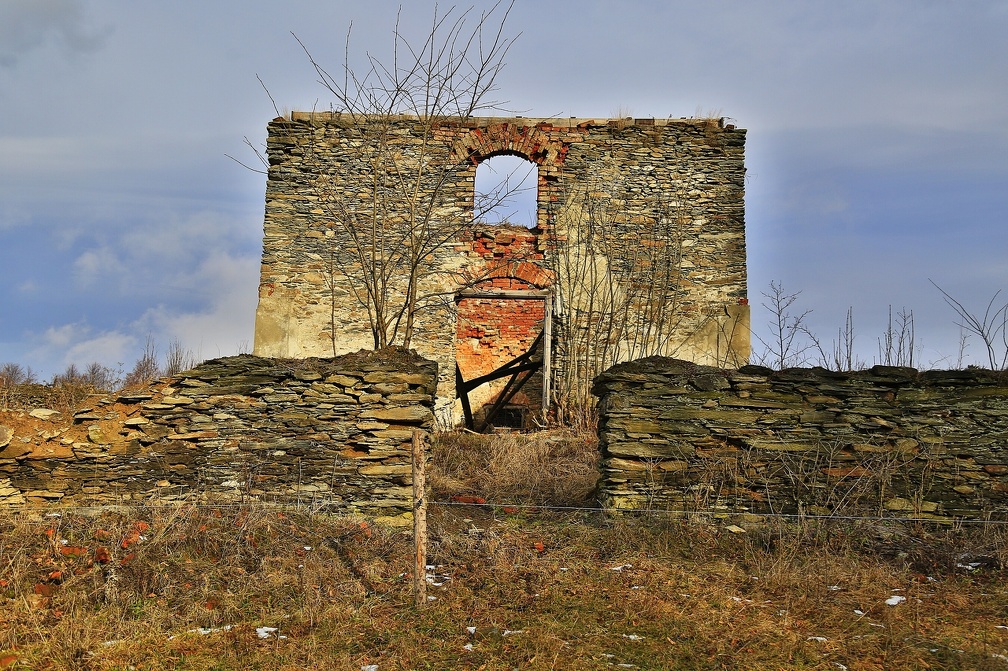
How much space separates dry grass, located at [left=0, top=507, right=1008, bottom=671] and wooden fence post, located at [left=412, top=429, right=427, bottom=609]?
0.43ft

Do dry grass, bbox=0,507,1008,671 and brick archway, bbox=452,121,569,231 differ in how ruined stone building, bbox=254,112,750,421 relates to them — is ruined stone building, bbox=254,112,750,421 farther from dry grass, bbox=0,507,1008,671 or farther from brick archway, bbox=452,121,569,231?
dry grass, bbox=0,507,1008,671

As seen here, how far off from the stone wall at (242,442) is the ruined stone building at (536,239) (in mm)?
4661

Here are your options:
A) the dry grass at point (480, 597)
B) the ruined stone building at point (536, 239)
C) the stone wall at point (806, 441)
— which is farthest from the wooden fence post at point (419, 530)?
the ruined stone building at point (536, 239)

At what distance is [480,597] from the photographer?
17.3ft

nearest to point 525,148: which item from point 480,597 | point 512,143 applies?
point 512,143

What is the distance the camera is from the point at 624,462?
7.23m

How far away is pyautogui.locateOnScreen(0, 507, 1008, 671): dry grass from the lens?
447 centimetres

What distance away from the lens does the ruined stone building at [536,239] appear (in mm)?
12164

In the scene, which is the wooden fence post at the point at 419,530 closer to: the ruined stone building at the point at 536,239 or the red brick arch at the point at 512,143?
the ruined stone building at the point at 536,239

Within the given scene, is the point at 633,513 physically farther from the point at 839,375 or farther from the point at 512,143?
the point at 512,143

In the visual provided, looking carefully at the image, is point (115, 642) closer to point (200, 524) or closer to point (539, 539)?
point (200, 524)

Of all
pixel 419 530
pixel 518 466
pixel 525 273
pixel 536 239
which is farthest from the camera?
pixel 536 239

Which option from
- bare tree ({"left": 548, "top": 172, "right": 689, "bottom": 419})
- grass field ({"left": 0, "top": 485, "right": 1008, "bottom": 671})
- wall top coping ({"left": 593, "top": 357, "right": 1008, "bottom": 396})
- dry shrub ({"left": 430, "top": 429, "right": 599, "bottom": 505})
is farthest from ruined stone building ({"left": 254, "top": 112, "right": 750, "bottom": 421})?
grass field ({"left": 0, "top": 485, "right": 1008, "bottom": 671})

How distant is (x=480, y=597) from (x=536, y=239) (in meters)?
7.98
